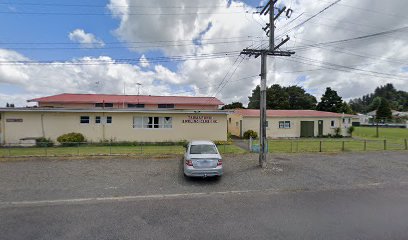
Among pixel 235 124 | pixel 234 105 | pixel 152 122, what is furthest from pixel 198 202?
pixel 234 105

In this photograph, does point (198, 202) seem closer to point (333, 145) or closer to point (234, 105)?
point (333, 145)

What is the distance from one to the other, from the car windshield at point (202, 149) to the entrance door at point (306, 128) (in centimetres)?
2086

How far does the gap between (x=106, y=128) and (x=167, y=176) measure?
1140 cm

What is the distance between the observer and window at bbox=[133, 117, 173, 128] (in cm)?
1866

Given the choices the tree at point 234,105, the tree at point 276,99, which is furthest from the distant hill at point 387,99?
the tree at point 234,105

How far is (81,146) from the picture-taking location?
1691cm

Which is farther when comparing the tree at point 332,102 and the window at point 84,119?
the tree at point 332,102

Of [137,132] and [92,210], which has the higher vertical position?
[137,132]

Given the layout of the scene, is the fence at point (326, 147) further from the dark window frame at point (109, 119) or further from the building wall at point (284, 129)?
the dark window frame at point (109, 119)

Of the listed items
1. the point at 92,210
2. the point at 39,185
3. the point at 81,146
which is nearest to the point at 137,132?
the point at 81,146

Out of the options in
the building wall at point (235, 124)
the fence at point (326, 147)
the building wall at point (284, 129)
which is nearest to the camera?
the fence at point (326, 147)

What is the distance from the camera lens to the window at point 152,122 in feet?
61.2

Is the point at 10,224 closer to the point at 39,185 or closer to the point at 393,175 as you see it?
the point at 39,185

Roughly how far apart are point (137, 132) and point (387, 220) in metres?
17.0
